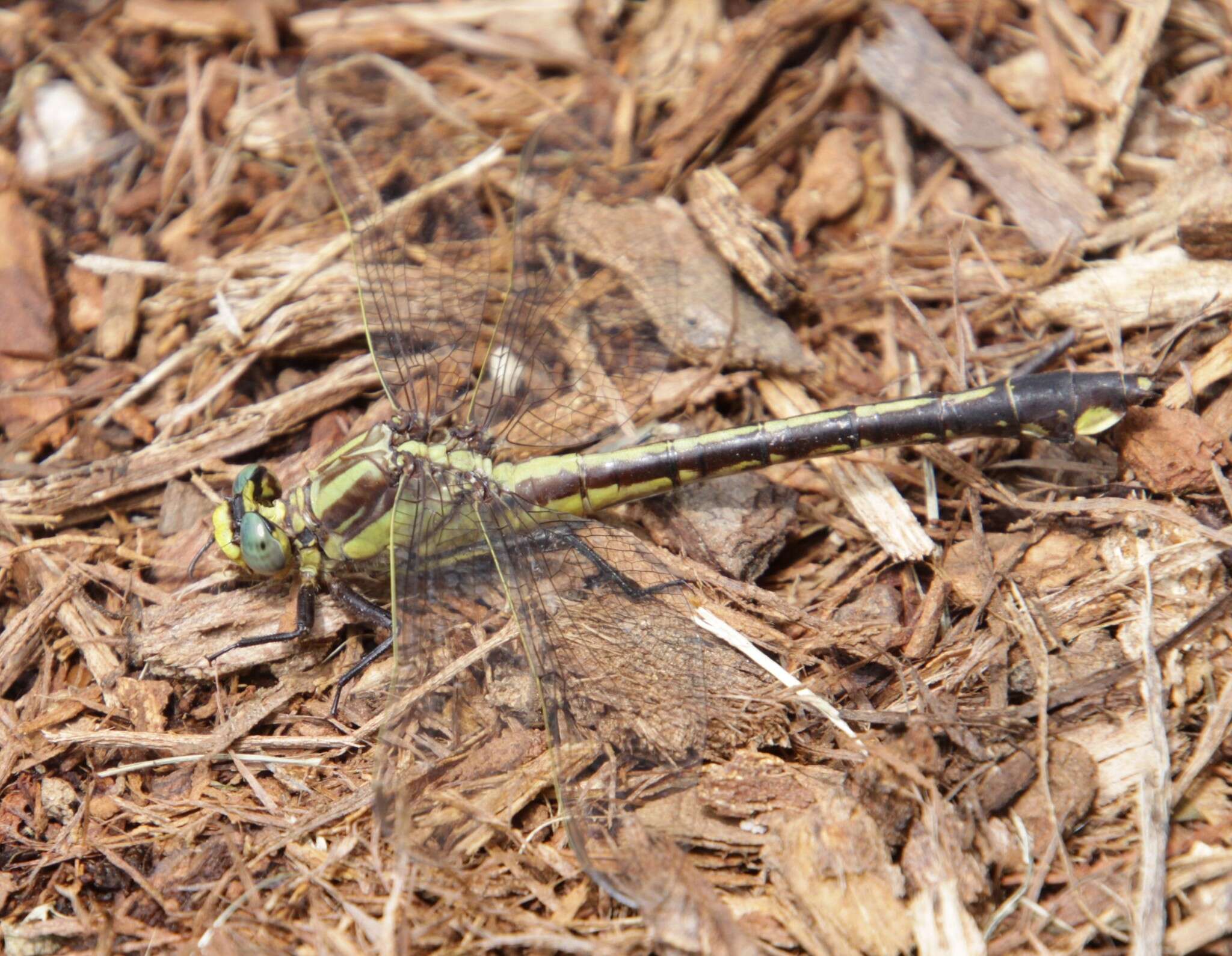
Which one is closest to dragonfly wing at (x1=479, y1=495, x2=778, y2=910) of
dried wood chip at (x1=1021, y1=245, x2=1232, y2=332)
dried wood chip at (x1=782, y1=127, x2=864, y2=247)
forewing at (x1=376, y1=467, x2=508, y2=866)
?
forewing at (x1=376, y1=467, x2=508, y2=866)

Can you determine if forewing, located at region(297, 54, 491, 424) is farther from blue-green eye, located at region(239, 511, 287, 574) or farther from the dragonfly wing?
the dragonfly wing

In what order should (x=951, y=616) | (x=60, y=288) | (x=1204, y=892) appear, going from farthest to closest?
(x=60, y=288) → (x=951, y=616) → (x=1204, y=892)

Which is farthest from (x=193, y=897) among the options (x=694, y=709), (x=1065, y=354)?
(x=1065, y=354)

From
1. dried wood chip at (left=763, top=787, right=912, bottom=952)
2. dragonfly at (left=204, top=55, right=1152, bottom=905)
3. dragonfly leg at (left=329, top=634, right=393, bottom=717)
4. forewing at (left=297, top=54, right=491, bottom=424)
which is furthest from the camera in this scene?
forewing at (left=297, top=54, right=491, bottom=424)

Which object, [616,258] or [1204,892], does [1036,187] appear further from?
[1204,892]

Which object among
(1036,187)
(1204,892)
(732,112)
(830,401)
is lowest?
(1204,892)

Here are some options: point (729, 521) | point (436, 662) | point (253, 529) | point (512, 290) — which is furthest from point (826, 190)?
point (253, 529)

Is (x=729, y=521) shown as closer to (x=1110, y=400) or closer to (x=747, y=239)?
(x=747, y=239)

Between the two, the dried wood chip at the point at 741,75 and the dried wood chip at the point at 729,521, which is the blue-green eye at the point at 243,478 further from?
the dried wood chip at the point at 741,75
